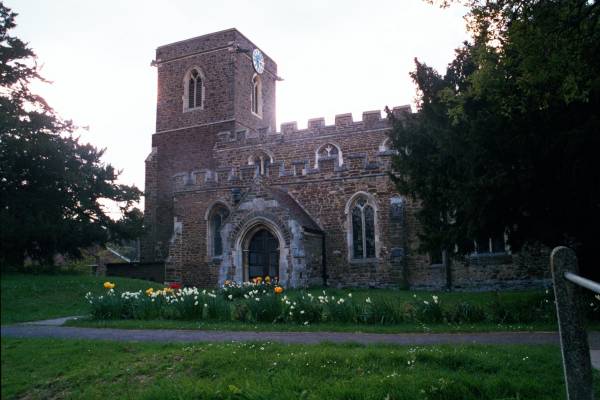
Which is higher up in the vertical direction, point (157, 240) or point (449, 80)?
point (449, 80)

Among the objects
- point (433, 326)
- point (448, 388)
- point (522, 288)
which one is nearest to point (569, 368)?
point (448, 388)

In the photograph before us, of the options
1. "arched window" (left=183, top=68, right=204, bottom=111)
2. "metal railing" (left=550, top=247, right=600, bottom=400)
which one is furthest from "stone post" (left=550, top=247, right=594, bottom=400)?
"arched window" (left=183, top=68, right=204, bottom=111)

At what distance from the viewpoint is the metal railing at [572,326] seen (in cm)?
383

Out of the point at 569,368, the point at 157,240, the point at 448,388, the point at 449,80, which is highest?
the point at 449,80

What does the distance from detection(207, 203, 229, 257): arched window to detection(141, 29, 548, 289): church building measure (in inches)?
1.9

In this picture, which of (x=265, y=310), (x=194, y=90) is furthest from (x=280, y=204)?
(x=194, y=90)

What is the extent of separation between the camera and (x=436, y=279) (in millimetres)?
19188

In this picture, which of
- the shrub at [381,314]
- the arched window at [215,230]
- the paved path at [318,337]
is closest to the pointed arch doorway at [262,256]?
the arched window at [215,230]

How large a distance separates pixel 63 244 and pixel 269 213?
17488 millimetres

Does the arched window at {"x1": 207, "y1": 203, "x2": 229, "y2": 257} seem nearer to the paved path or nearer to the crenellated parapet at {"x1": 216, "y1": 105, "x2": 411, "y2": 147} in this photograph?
the crenellated parapet at {"x1": 216, "y1": 105, "x2": 411, "y2": 147}

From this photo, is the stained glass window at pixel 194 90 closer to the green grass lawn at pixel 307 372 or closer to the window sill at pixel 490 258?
the window sill at pixel 490 258

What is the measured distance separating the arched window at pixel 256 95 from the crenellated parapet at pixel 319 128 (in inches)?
260

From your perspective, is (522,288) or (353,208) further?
(353,208)

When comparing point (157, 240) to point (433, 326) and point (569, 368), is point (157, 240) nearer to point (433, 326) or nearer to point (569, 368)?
point (433, 326)
